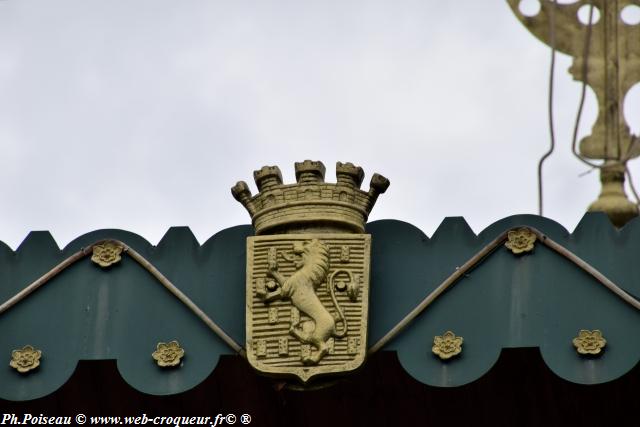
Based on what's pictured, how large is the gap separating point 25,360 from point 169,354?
96 cm

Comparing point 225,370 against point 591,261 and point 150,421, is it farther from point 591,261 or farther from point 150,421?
point 591,261

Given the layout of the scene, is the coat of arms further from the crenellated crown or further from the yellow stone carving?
the yellow stone carving

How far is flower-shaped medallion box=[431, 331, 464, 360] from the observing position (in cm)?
1452

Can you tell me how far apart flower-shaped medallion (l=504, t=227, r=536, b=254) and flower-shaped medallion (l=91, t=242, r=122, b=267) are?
2.63m

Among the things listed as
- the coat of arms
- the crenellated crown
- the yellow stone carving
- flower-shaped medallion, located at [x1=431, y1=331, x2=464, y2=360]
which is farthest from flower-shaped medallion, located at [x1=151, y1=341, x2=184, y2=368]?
the yellow stone carving

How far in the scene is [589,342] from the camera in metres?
14.3

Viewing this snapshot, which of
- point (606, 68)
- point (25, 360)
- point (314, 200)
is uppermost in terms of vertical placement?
point (606, 68)

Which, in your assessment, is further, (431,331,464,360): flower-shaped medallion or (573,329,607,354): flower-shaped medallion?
(431,331,464,360): flower-shaped medallion

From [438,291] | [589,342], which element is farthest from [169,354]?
[589,342]

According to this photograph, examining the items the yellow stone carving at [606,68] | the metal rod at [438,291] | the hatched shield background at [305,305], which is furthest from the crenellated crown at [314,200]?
the yellow stone carving at [606,68]

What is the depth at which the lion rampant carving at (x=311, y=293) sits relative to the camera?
14.4 m

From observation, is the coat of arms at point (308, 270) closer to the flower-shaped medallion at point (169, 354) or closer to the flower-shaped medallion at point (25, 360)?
the flower-shaped medallion at point (169, 354)

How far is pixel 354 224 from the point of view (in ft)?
48.9

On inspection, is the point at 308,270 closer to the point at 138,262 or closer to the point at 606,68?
the point at 138,262
